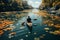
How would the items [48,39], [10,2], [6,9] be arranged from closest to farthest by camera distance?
[48,39]
[6,9]
[10,2]

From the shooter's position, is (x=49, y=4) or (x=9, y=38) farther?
(x=49, y=4)

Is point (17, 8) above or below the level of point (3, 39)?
below

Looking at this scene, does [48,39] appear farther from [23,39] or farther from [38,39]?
[23,39]

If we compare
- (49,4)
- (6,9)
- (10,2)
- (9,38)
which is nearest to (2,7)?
(6,9)

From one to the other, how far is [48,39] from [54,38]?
144 cm

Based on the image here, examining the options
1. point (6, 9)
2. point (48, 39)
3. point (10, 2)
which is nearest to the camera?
point (48, 39)

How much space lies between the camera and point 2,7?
4112 inches

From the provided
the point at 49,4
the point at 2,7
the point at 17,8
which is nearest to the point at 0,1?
the point at 2,7

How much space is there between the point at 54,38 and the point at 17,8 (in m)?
109

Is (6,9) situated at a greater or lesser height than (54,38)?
lesser

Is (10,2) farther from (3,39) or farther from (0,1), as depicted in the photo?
(3,39)

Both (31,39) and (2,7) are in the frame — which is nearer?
(31,39)

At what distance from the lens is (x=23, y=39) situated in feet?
80.8

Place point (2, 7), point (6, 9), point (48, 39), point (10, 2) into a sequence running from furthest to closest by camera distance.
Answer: point (10, 2) → point (6, 9) → point (2, 7) → point (48, 39)
